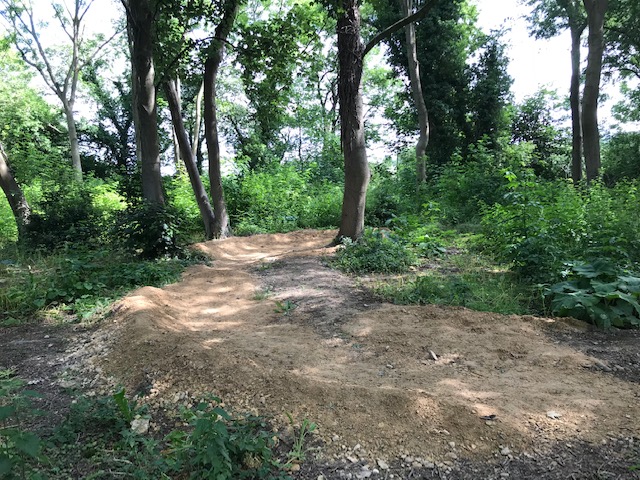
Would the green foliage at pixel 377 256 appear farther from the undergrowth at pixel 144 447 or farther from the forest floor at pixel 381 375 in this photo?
the undergrowth at pixel 144 447

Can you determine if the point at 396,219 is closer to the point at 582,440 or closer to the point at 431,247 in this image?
the point at 431,247

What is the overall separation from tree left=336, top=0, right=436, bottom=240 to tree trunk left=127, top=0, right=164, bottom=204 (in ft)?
12.6

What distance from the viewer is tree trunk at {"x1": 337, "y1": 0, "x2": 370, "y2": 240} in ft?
26.2

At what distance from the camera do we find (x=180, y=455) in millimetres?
2268

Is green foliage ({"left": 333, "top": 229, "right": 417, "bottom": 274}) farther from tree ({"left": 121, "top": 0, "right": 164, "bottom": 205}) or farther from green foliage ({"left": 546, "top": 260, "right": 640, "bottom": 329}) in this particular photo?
tree ({"left": 121, "top": 0, "right": 164, "bottom": 205})

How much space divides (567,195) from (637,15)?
42.5 feet

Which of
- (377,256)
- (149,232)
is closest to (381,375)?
(377,256)

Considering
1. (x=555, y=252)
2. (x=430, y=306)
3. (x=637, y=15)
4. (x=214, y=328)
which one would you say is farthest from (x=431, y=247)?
(x=637, y=15)

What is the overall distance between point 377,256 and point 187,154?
20.7 ft

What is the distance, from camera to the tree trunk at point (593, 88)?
11.3 meters

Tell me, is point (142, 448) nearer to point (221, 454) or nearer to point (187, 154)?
point (221, 454)

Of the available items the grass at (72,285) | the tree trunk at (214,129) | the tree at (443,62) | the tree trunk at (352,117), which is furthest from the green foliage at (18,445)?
the tree at (443,62)

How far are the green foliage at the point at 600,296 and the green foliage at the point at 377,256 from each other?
2.45m

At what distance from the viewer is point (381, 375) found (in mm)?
3488
